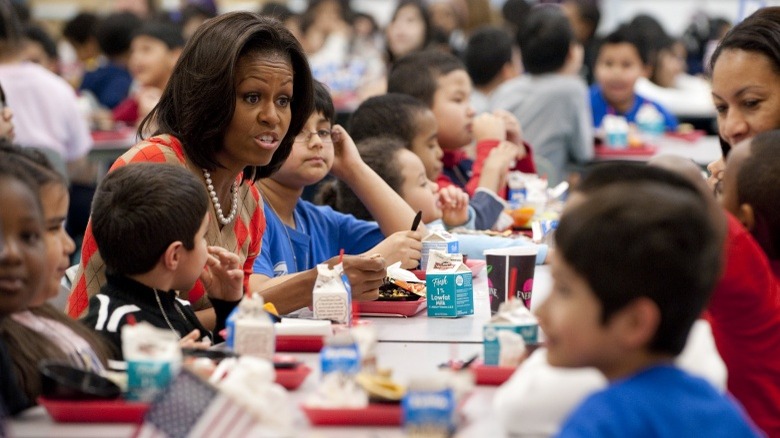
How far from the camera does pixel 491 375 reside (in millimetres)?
2189

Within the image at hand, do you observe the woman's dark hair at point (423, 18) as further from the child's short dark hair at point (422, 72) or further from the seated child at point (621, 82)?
the child's short dark hair at point (422, 72)

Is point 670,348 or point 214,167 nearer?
point 670,348

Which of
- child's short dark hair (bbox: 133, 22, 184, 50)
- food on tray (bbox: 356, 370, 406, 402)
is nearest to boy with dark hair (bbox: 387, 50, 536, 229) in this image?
food on tray (bbox: 356, 370, 406, 402)

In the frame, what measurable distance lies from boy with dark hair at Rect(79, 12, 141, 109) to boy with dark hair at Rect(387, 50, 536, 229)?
4.45 meters

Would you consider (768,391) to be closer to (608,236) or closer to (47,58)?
(608,236)

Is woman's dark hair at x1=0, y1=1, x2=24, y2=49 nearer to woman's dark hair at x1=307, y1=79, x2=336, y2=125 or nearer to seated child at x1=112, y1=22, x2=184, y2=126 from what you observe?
seated child at x1=112, y1=22, x2=184, y2=126

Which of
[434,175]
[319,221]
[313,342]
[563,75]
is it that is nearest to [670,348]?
[313,342]

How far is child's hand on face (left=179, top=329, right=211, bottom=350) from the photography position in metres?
2.31

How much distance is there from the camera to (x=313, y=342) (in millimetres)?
2490

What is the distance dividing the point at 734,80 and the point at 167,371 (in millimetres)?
2009

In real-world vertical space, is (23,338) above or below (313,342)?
above

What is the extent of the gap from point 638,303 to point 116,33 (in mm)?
8286

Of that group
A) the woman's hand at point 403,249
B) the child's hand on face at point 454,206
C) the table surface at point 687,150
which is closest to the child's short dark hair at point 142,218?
the woman's hand at point 403,249

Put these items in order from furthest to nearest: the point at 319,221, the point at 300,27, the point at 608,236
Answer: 1. the point at 300,27
2. the point at 319,221
3. the point at 608,236
